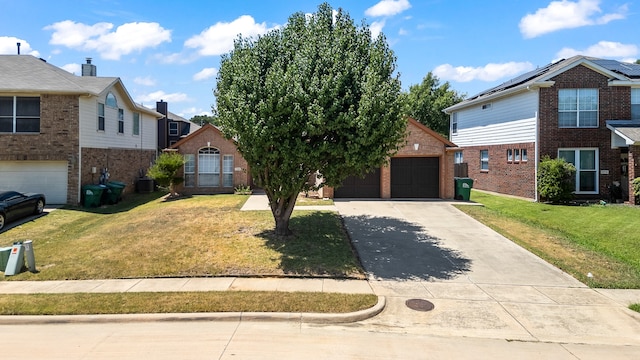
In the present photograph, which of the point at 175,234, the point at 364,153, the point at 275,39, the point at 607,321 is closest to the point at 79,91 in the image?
the point at 175,234

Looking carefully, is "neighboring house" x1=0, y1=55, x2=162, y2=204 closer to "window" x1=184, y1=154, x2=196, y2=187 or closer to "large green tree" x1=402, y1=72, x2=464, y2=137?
"window" x1=184, y1=154, x2=196, y2=187

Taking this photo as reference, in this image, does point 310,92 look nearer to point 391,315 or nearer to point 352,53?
point 352,53

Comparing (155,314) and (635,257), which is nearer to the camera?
(155,314)

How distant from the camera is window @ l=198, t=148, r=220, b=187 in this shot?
21.2 metres

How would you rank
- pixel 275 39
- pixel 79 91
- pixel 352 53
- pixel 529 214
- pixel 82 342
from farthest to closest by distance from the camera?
pixel 79 91
pixel 529 214
pixel 275 39
pixel 352 53
pixel 82 342

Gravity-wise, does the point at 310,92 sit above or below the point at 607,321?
above

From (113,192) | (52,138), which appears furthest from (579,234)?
(52,138)

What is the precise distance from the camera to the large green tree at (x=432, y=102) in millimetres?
40062

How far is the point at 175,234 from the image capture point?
12.4 m

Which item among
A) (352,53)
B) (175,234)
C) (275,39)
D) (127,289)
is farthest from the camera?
(175,234)

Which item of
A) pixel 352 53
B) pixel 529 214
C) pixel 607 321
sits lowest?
pixel 607 321

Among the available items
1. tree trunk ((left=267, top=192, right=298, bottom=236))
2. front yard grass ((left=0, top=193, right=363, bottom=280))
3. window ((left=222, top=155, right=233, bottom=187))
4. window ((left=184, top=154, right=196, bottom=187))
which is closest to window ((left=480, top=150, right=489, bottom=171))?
front yard grass ((left=0, top=193, right=363, bottom=280))

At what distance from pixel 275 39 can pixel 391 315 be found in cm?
815

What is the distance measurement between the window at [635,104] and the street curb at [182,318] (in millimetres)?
20174
